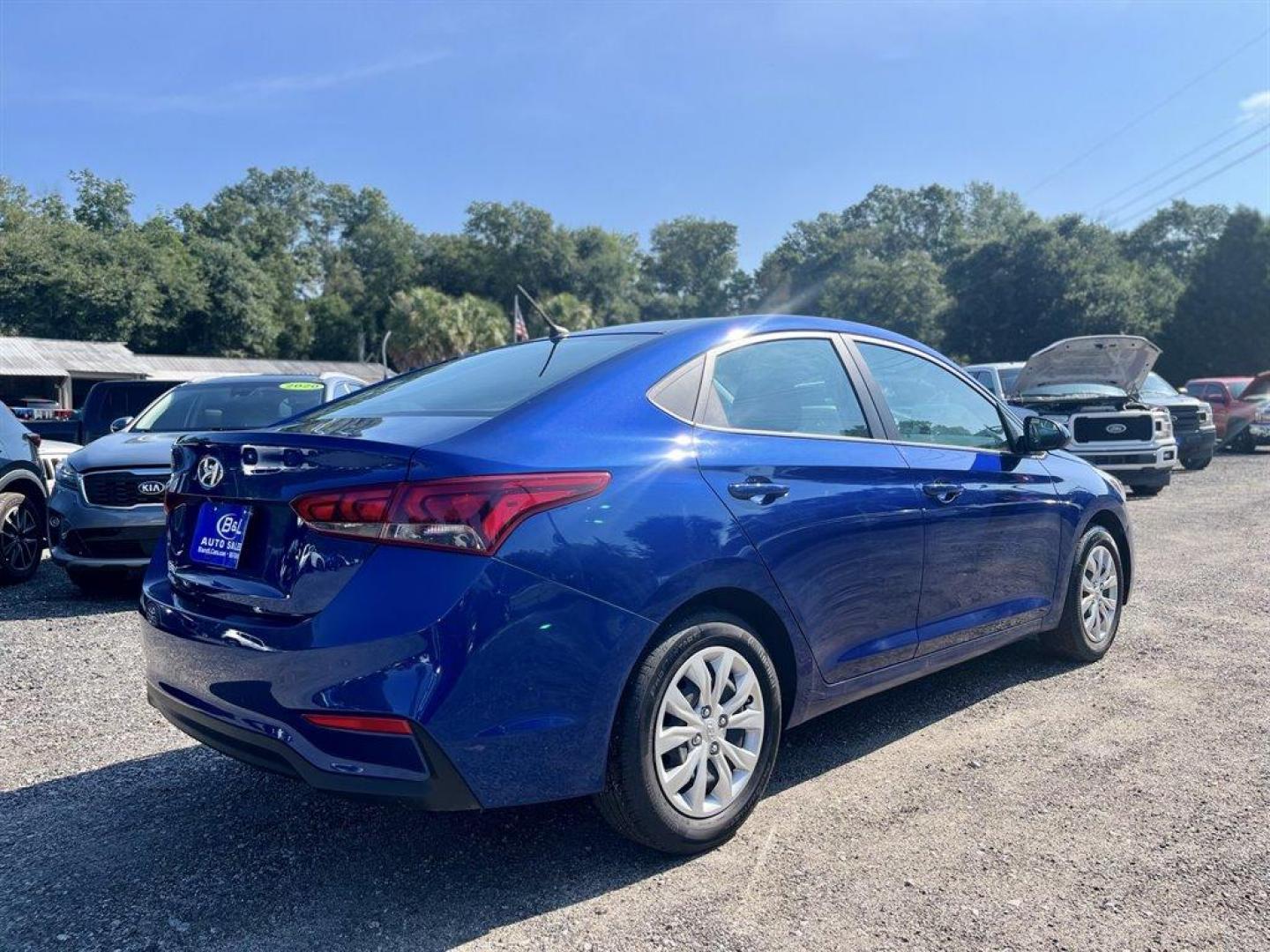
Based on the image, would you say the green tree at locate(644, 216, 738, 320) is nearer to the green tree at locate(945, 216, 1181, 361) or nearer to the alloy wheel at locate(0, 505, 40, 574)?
the green tree at locate(945, 216, 1181, 361)

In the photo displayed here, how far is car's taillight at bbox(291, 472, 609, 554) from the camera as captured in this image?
239 cm

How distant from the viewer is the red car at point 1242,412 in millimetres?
19594

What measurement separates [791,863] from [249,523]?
6.36 feet

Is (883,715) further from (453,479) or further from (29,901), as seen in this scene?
(29,901)

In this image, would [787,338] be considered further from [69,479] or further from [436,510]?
[69,479]

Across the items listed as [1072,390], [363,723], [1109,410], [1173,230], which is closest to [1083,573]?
[363,723]

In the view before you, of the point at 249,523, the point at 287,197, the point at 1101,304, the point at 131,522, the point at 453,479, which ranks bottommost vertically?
the point at 131,522

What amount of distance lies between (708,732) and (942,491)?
5.08 feet

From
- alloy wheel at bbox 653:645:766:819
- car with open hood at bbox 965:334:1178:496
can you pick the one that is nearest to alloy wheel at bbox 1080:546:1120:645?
alloy wheel at bbox 653:645:766:819

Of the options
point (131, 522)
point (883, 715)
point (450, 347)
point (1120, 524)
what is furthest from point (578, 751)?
point (450, 347)

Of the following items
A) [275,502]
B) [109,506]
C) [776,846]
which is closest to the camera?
[275,502]

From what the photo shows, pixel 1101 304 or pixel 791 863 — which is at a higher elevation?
pixel 1101 304

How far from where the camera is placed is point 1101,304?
37938 mm

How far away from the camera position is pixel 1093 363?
1237 centimetres
